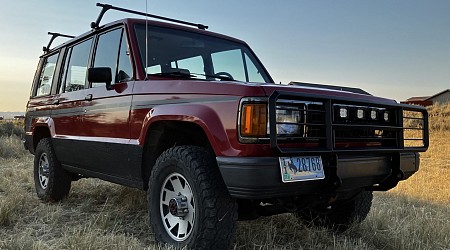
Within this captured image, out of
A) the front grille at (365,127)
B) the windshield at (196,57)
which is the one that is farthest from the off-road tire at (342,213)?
the windshield at (196,57)

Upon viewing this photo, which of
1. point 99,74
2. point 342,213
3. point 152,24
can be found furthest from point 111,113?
point 342,213

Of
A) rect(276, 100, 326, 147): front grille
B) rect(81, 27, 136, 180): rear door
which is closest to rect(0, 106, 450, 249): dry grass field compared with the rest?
rect(81, 27, 136, 180): rear door

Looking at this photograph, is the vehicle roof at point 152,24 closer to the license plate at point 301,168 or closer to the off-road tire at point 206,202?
the off-road tire at point 206,202

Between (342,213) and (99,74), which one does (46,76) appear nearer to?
(99,74)

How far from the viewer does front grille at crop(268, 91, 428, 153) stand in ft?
8.38

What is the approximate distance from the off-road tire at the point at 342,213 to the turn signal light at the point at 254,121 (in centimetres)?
155

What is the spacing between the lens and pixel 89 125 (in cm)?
412

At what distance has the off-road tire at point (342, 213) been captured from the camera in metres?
3.80

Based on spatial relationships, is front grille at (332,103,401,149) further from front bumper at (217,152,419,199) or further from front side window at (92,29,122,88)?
front side window at (92,29,122,88)

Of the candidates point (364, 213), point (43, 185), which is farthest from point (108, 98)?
point (364, 213)

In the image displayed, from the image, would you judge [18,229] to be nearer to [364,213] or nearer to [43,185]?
[43,185]

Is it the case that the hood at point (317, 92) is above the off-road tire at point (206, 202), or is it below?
above

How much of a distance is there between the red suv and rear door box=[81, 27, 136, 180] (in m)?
0.01

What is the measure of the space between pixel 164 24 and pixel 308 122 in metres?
1.94
